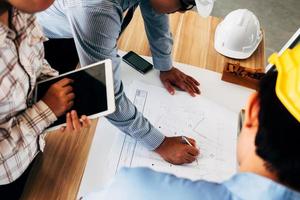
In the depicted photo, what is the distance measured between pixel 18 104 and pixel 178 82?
523mm

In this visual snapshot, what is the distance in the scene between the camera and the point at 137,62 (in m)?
1.14

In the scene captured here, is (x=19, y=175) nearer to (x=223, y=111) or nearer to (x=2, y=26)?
(x=2, y=26)

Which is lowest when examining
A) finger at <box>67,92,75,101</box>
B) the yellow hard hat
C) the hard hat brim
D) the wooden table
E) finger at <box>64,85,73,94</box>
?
the wooden table

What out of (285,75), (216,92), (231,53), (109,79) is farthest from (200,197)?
(231,53)

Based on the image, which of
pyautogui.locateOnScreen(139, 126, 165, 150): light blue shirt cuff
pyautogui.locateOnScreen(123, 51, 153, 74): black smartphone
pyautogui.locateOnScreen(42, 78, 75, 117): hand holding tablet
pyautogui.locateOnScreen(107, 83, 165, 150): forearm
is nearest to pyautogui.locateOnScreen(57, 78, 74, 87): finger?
pyautogui.locateOnScreen(42, 78, 75, 117): hand holding tablet

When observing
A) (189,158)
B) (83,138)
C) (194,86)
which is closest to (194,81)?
(194,86)

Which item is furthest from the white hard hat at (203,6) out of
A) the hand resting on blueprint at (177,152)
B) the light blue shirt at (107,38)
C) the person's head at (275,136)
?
the person's head at (275,136)

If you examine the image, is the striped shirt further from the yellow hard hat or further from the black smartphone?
the yellow hard hat

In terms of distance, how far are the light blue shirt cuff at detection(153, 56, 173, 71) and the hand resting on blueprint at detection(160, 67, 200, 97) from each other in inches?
0.6

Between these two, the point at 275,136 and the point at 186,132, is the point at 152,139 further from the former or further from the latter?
the point at 275,136

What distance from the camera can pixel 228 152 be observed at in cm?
94

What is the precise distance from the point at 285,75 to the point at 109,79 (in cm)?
43

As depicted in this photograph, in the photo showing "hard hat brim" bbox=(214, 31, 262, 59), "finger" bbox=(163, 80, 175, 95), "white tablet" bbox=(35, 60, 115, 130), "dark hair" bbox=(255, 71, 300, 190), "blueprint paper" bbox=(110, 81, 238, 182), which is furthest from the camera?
"hard hat brim" bbox=(214, 31, 262, 59)

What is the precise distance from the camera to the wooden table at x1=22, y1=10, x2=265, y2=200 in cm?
81
